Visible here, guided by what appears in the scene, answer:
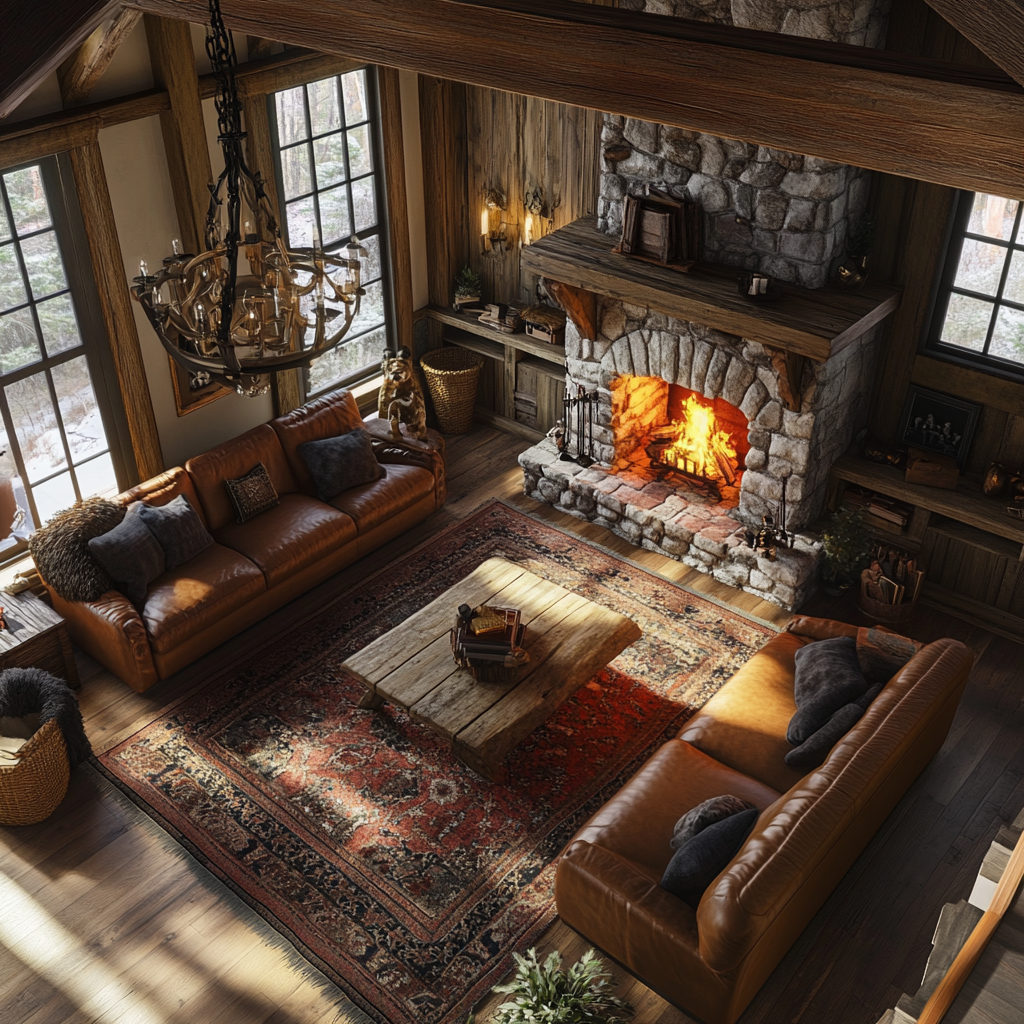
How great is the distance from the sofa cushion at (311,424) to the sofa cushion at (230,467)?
2.3 inches

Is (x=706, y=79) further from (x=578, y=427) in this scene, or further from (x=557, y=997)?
(x=578, y=427)

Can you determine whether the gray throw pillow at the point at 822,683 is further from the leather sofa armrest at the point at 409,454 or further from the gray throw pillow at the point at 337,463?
the gray throw pillow at the point at 337,463

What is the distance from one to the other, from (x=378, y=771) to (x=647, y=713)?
4.91ft

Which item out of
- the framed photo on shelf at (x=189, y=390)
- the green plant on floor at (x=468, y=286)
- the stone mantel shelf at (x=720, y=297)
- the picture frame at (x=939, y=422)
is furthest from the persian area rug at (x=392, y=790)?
the green plant on floor at (x=468, y=286)

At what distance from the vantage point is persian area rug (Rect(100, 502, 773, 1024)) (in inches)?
178

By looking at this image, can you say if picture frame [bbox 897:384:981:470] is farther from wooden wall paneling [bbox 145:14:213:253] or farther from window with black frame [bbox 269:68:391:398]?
wooden wall paneling [bbox 145:14:213:253]

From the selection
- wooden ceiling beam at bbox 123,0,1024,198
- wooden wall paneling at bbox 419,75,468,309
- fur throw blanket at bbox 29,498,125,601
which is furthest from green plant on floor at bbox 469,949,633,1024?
wooden wall paneling at bbox 419,75,468,309

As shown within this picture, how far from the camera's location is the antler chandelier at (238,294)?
3.06 meters

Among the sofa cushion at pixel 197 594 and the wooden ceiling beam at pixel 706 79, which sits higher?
the wooden ceiling beam at pixel 706 79

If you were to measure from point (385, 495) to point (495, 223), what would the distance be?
7.63ft

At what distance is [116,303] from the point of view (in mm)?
6105

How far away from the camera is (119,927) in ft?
15.1

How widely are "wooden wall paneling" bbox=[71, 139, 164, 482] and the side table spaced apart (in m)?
1.17

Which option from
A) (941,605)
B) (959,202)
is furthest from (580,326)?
(941,605)
